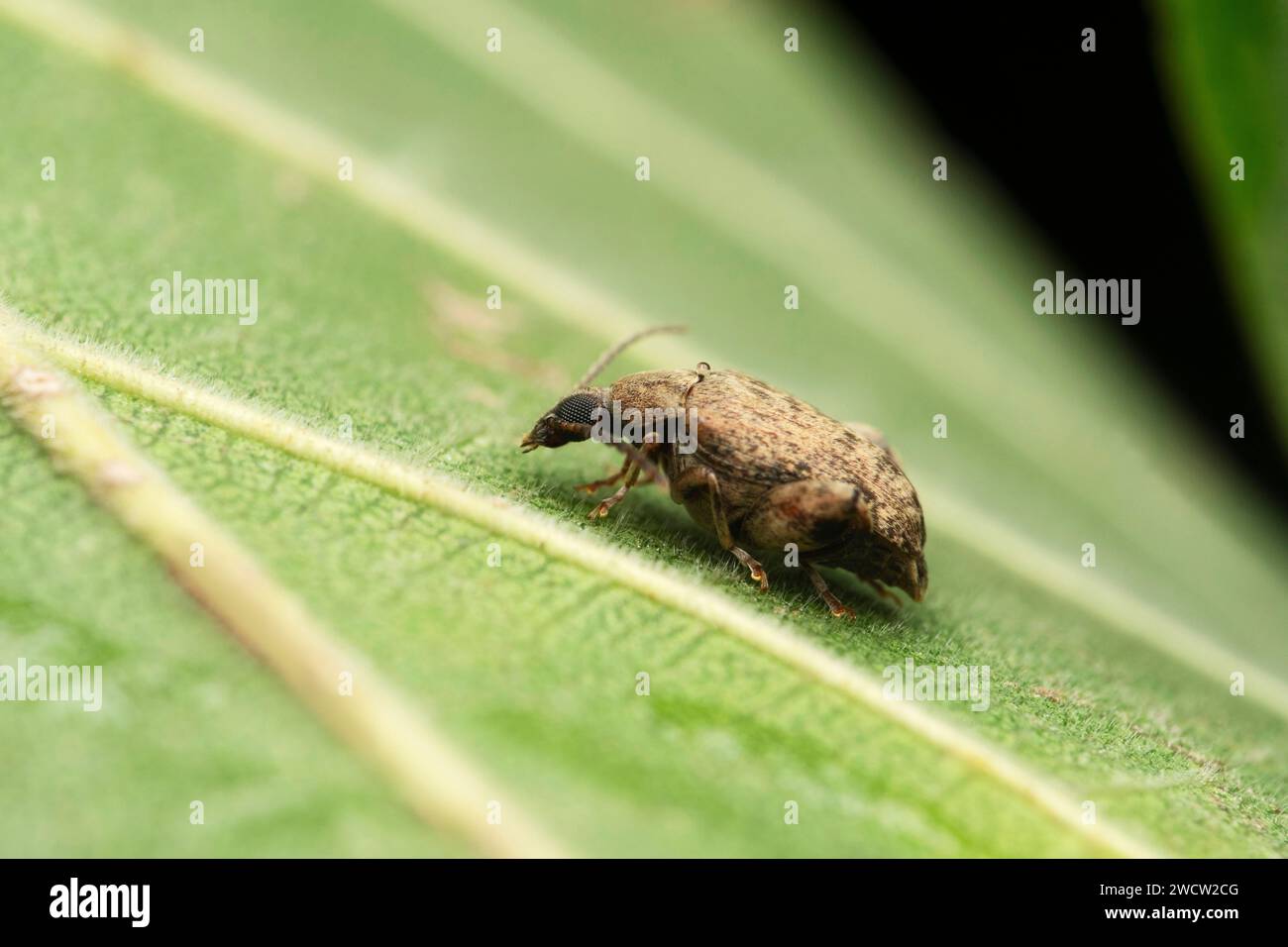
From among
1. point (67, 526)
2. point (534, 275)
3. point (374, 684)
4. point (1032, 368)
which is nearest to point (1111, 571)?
point (1032, 368)

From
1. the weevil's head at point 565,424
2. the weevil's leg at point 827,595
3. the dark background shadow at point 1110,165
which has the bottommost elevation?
the weevil's leg at point 827,595

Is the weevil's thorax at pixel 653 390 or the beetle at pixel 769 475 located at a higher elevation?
the weevil's thorax at pixel 653 390

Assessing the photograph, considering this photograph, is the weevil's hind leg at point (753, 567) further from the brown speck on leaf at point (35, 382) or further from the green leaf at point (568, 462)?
the brown speck on leaf at point (35, 382)

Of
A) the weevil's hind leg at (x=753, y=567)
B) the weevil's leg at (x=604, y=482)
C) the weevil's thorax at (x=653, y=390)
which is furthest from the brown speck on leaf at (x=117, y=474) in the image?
the weevil's hind leg at (x=753, y=567)

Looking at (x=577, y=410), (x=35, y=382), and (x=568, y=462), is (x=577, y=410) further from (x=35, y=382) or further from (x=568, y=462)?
(x=35, y=382)

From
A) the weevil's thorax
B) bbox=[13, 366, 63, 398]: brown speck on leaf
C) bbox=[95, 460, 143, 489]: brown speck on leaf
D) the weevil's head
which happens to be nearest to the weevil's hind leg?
the weevil's thorax

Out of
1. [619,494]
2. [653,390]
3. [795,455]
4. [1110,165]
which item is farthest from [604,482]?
[1110,165]

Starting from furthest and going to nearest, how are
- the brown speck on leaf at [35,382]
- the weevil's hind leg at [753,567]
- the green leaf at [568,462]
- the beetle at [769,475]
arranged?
1. the beetle at [769,475]
2. the weevil's hind leg at [753,567]
3. the brown speck on leaf at [35,382]
4. the green leaf at [568,462]

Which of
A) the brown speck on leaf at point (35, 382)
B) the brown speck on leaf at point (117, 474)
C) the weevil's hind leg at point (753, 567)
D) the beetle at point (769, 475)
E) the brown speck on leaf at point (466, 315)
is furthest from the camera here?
the brown speck on leaf at point (466, 315)
